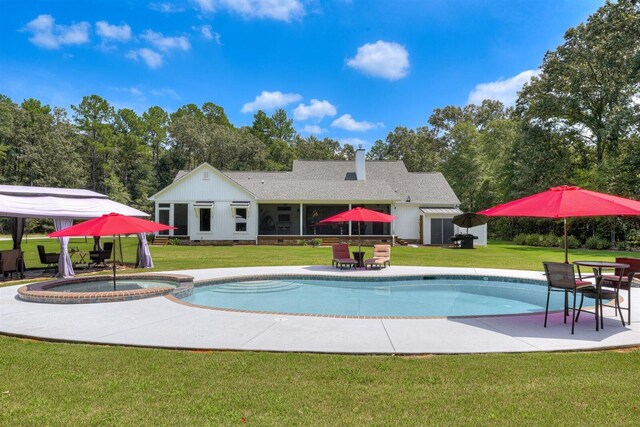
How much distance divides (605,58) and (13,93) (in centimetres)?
6506

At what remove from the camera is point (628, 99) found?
98.2 feet

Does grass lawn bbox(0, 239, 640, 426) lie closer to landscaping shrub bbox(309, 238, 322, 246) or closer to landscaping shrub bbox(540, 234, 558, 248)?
landscaping shrub bbox(309, 238, 322, 246)

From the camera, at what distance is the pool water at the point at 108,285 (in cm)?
1080

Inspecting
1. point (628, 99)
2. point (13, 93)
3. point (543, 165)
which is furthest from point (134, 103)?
point (628, 99)

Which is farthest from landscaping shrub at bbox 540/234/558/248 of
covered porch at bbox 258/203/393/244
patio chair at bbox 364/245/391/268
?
patio chair at bbox 364/245/391/268

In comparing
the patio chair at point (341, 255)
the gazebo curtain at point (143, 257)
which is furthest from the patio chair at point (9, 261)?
the patio chair at point (341, 255)

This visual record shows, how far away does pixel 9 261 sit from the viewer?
12.2 metres

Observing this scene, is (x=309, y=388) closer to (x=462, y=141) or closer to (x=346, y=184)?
(x=346, y=184)

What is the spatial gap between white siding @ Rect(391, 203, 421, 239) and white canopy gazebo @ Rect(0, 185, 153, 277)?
20502mm

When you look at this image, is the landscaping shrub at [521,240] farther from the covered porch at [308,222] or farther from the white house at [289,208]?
the covered porch at [308,222]

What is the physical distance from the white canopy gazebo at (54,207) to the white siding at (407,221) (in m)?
20.5

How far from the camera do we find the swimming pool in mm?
9195

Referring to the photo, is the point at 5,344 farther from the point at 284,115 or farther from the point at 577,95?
the point at 284,115

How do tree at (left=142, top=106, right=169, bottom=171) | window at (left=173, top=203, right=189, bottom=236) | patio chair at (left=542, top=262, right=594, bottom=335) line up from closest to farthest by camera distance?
patio chair at (left=542, top=262, right=594, bottom=335) < window at (left=173, top=203, right=189, bottom=236) < tree at (left=142, top=106, right=169, bottom=171)
